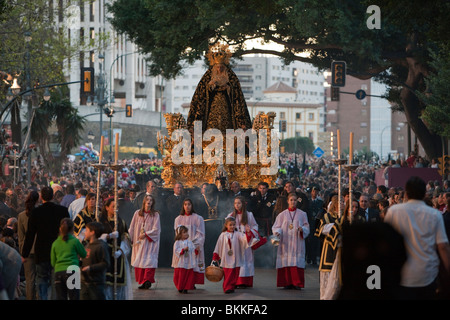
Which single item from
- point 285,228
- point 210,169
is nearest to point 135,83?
point 210,169

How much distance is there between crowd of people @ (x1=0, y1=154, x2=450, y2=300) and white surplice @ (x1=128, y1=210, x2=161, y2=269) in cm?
2

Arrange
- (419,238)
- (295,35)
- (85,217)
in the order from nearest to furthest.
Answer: (419,238), (85,217), (295,35)

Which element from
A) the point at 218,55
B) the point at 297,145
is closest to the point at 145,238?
the point at 218,55

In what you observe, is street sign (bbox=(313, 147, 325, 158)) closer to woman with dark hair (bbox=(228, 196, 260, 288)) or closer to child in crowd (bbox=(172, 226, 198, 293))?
woman with dark hair (bbox=(228, 196, 260, 288))

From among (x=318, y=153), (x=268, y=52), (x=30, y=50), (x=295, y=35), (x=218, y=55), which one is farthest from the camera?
(x=318, y=153)

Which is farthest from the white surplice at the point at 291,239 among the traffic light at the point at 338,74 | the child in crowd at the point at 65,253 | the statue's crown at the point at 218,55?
the traffic light at the point at 338,74

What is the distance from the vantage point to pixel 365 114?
419 ft

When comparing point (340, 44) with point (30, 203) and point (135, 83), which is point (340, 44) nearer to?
point (30, 203)

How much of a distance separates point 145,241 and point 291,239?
7.93 ft

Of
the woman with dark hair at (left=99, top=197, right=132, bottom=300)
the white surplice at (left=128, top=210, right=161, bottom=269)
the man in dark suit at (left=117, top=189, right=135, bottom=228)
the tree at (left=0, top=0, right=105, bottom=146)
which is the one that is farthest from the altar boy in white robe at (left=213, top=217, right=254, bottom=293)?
the tree at (left=0, top=0, right=105, bottom=146)

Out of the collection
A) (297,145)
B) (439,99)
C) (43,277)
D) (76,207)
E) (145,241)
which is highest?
(297,145)

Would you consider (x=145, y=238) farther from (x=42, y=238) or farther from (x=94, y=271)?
(x=94, y=271)

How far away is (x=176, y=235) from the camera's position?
14.9 metres

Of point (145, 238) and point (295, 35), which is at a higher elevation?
point (295, 35)
